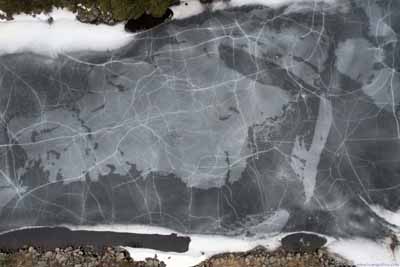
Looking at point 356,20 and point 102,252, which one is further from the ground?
point 356,20

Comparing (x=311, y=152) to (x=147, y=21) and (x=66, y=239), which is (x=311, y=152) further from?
(x=66, y=239)

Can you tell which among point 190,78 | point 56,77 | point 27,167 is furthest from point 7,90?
point 190,78

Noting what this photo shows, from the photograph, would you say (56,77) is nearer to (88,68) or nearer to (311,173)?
(88,68)

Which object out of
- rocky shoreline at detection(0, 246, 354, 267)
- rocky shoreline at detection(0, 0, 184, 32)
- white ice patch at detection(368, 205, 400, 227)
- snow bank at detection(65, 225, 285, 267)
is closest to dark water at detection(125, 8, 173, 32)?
rocky shoreline at detection(0, 0, 184, 32)

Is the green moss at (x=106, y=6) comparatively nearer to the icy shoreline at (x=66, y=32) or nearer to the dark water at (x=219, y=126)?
the icy shoreline at (x=66, y=32)

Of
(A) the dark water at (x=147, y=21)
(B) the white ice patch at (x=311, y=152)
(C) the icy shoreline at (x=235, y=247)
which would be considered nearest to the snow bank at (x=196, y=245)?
(C) the icy shoreline at (x=235, y=247)

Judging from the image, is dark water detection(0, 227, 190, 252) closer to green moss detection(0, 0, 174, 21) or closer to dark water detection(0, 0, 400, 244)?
dark water detection(0, 0, 400, 244)
